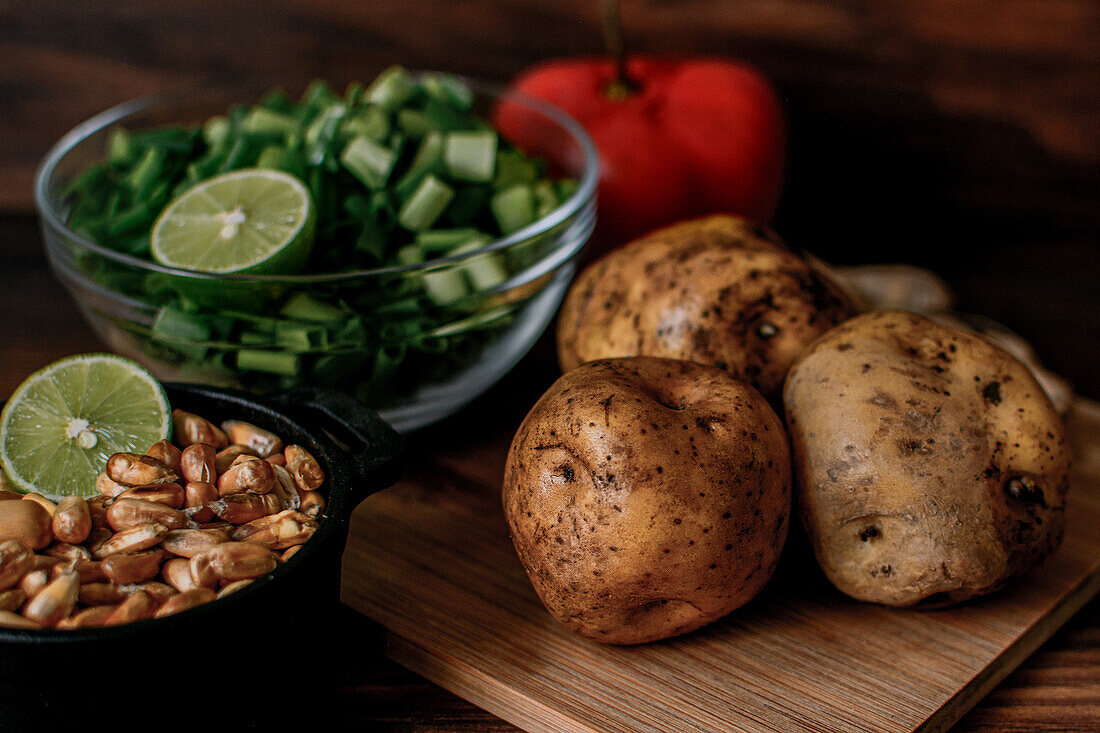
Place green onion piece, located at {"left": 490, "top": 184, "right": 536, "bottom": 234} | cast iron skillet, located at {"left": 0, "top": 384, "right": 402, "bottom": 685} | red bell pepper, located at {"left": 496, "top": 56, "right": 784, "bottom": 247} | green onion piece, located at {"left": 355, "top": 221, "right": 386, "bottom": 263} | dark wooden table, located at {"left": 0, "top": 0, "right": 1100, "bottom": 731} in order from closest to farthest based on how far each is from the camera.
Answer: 1. cast iron skillet, located at {"left": 0, "top": 384, "right": 402, "bottom": 685}
2. green onion piece, located at {"left": 355, "top": 221, "right": 386, "bottom": 263}
3. green onion piece, located at {"left": 490, "top": 184, "right": 536, "bottom": 234}
4. red bell pepper, located at {"left": 496, "top": 56, "right": 784, "bottom": 247}
5. dark wooden table, located at {"left": 0, "top": 0, "right": 1100, "bottom": 731}

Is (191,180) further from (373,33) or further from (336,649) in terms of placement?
(373,33)

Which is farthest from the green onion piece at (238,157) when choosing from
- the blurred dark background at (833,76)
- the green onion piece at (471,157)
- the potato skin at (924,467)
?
the potato skin at (924,467)

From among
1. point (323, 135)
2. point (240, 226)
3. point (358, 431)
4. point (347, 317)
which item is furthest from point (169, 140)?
point (358, 431)

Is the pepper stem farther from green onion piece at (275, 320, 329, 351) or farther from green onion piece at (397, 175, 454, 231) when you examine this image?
green onion piece at (275, 320, 329, 351)

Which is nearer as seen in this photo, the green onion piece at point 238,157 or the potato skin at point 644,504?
the potato skin at point 644,504

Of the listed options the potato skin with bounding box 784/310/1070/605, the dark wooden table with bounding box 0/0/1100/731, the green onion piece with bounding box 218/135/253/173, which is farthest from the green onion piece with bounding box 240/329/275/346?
the dark wooden table with bounding box 0/0/1100/731

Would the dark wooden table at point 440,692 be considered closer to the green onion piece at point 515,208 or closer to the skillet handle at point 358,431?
the skillet handle at point 358,431

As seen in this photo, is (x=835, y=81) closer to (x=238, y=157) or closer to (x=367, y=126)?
(x=367, y=126)
